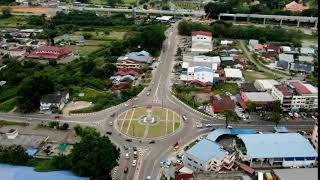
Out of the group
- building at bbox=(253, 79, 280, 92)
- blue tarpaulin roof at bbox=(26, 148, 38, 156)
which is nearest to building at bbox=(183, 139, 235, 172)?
blue tarpaulin roof at bbox=(26, 148, 38, 156)

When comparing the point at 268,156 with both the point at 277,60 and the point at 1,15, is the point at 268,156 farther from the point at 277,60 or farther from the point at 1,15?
the point at 1,15

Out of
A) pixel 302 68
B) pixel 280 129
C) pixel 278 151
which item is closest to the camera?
pixel 278 151

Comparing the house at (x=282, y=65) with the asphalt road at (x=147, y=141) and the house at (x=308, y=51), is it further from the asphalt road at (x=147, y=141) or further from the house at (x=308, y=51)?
the asphalt road at (x=147, y=141)

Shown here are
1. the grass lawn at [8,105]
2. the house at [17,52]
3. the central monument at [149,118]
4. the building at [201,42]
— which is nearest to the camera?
the central monument at [149,118]

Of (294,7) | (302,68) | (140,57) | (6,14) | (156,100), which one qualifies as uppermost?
(294,7)

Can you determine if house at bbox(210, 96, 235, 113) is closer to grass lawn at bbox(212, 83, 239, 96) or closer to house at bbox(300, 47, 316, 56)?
grass lawn at bbox(212, 83, 239, 96)

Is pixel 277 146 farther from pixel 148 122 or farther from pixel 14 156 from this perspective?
pixel 14 156

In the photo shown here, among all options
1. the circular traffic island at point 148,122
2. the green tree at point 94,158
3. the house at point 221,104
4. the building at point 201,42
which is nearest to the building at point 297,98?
the house at point 221,104

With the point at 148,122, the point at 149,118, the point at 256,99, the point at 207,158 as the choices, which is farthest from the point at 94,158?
the point at 256,99
